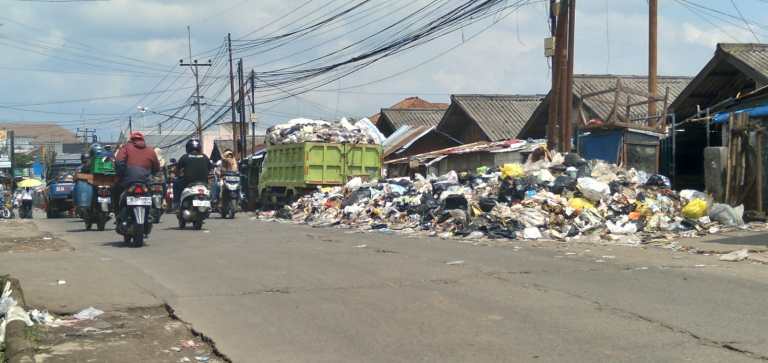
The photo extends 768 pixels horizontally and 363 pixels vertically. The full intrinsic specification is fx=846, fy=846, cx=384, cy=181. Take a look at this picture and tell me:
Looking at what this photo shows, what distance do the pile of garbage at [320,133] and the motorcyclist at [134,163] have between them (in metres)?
13.7

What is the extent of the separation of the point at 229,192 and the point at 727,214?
12.8 m

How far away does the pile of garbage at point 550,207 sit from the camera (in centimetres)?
1523

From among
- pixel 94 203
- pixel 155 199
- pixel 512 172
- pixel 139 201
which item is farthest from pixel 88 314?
pixel 512 172

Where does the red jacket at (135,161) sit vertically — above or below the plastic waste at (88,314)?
above

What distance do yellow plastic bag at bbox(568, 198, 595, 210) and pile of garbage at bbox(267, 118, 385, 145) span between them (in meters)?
12.3

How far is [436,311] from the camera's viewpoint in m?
7.07

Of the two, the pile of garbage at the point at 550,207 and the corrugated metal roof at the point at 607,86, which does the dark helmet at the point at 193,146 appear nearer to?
the pile of garbage at the point at 550,207

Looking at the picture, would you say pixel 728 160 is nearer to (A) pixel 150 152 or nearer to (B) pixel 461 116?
(A) pixel 150 152

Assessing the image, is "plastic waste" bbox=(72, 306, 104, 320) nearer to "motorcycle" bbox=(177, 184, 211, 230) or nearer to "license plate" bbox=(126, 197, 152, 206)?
"license plate" bbox=(126, 197, 152, 206)

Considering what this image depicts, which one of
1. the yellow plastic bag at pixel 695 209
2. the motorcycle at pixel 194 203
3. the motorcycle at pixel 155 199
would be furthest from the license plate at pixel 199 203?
the yellow plastic bag at pixel 695 209

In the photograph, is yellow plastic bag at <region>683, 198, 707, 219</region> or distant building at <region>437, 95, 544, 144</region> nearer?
yellow plastic bag at <region>683, 198, 707, 219</region>

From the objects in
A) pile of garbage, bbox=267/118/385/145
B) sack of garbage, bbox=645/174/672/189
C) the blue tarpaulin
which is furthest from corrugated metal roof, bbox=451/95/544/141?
sack of garbage, bbox=645/174/672/189

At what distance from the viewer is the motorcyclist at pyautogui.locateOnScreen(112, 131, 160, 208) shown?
13281 mm

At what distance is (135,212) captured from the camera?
1274 centimetres
